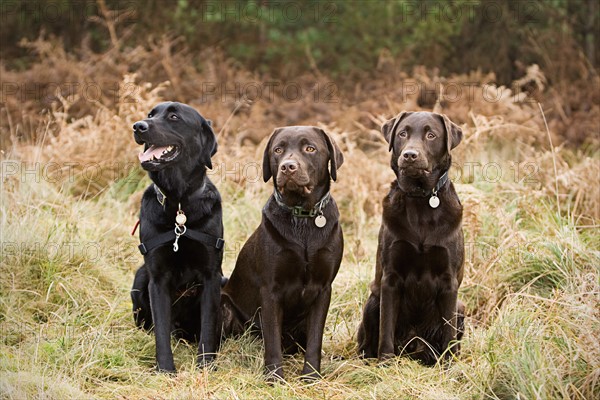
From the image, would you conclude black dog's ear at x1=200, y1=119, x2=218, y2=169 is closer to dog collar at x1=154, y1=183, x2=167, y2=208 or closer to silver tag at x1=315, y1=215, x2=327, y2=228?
dog collar at x1=154, y1=183, x2=167, y2=208

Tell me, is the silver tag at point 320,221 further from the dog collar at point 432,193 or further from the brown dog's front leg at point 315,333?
the dog collar at point 432,193

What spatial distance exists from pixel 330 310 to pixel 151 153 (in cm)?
188

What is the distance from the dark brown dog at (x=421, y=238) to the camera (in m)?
3.97

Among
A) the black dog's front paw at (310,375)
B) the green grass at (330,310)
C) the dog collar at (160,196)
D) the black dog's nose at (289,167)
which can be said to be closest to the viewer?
the green grass at (330,310)

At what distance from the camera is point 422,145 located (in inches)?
156

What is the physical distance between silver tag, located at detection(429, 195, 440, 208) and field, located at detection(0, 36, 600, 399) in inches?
26.0

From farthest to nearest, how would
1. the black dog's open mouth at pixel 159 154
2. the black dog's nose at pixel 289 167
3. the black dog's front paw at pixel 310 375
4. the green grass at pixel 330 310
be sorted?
1. the black dog's open mouth at pixel 159 154
2. the black dog's front paw at pixel 310 375
3. the black dog's nose at pixel 289 167
4. the green grass at pixel 330 310

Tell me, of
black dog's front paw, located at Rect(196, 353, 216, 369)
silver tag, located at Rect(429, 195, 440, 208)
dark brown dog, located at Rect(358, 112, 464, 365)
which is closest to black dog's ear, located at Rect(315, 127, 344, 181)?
dark brown dog, located at Rect(358, 112, 464, 365)

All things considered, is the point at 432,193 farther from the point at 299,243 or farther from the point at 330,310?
the point at 330,310

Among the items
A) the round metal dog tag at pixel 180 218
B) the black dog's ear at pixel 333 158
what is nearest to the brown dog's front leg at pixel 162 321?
the round metal dog tag at pixel 180 218

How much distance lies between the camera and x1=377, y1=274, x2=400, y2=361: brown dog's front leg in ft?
13.3

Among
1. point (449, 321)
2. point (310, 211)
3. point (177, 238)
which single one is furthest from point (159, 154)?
point (449, 321)

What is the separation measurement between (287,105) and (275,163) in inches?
275

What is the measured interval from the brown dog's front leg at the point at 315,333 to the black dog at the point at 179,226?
1.80ft
